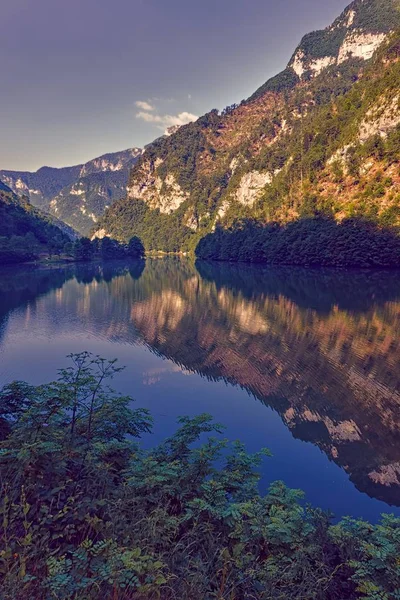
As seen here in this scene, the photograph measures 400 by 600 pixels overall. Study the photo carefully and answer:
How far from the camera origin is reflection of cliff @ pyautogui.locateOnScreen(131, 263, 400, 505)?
15430 millimetres

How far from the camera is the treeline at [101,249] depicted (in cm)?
15162

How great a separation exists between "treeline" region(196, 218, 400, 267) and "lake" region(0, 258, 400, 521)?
25.7 m

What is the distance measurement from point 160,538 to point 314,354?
72.2 feet

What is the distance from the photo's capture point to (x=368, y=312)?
3800 centimetres

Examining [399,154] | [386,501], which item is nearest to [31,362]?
[386,501]

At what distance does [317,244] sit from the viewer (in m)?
90.1

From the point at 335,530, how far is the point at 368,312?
3444 centimetres

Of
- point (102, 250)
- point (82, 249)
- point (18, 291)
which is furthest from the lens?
point (102, 250)

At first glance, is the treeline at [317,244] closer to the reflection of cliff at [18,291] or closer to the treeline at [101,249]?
the treeline at [101,249]

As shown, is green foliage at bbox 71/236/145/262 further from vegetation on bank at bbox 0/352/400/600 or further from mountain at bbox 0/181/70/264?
vegetation on bank at bbox 0/352/400/600

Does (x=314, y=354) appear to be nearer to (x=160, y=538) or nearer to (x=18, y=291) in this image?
(x=160, y=538)

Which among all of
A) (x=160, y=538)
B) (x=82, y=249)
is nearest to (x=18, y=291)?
(x=160, y=538)

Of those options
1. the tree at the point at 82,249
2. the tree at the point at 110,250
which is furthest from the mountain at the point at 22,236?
the tree at the point at 110,250

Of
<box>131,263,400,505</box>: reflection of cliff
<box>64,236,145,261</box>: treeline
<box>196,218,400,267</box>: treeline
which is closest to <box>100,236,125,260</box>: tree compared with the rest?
<box>64,236,145,261</box>: treeline
